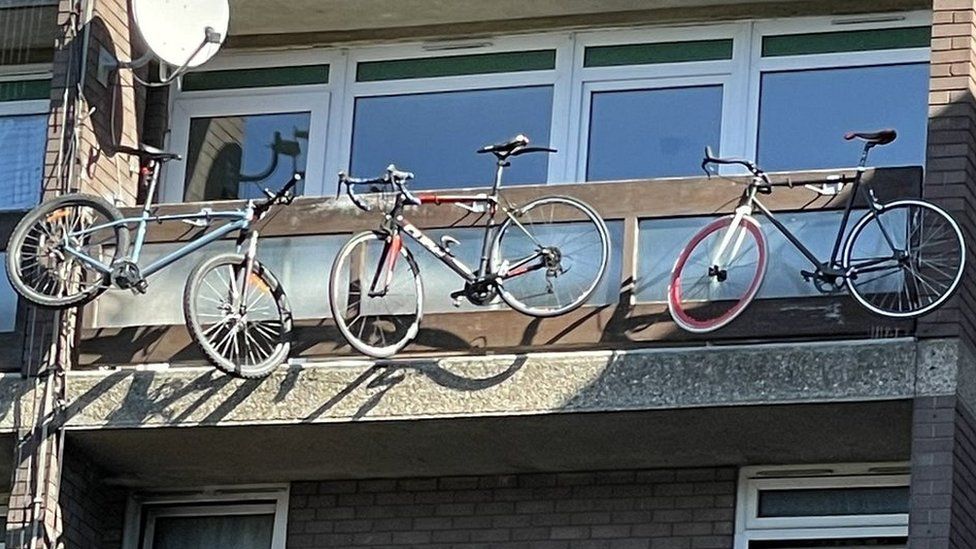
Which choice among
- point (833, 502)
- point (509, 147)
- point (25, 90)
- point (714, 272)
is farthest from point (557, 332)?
point (25, 90)

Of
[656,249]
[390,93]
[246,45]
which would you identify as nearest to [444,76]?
[390,93]

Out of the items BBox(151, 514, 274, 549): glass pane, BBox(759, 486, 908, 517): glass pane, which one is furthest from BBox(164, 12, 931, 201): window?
BBox(151, 514, 274, 549): glass pane

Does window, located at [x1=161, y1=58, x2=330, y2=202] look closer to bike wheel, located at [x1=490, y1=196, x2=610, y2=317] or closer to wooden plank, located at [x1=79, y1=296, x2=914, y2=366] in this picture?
wooden plank, located at [x1=79, y1=296, x2=914, y2=366]

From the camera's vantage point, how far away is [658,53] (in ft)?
58.5

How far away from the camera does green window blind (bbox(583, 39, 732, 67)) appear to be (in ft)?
58.1

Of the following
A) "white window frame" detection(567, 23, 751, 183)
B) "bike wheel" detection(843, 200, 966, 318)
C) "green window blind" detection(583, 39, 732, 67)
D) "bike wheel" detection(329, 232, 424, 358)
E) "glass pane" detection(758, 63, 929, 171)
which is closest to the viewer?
"bike wheel" detection(843, 200, 966, 318)

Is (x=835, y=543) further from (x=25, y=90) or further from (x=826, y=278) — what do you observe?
(x=25, y=90)

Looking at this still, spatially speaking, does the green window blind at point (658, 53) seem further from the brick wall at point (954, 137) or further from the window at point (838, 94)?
the brick wall at point (954, 137)

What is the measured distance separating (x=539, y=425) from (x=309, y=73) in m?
3.89

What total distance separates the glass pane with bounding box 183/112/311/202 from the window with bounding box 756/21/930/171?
10.9ft

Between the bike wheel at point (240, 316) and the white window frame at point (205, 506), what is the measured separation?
4.78 ft

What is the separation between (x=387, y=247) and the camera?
52.6 feet

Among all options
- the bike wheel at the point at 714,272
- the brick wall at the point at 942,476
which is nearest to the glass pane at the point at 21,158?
the bike wheel at the point at 714,272

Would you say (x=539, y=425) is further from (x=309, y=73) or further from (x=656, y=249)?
(x=309, y=73)
